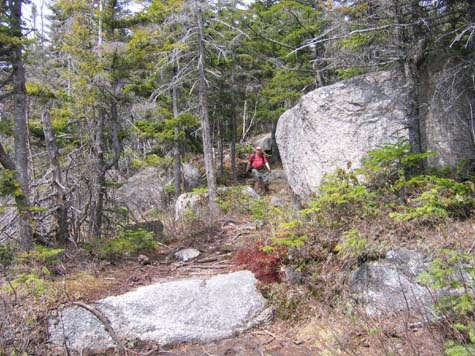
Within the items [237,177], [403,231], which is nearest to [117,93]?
[403,231]

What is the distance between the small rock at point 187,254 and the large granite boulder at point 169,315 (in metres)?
1.64

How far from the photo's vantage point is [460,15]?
20.6 feet

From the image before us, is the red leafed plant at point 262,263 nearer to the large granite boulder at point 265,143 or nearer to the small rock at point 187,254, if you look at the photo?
the small rock at point 187,254

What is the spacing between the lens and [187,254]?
7.23 m

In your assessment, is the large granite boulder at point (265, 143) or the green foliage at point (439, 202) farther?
the large granite boulder at point (265, 143)

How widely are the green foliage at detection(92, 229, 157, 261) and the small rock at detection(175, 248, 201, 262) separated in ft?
2.10

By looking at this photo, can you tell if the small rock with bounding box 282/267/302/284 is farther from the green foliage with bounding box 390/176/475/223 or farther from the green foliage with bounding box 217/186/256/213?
the green foliage with bounding box 217/186/256/213

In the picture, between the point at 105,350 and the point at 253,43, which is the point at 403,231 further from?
the point at 253,43

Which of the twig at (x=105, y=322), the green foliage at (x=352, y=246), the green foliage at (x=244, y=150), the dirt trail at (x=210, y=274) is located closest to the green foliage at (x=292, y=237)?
the green foliage at (x=352, y=246)

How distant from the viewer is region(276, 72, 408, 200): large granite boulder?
738 cm

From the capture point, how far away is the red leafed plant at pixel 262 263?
18.1 feet

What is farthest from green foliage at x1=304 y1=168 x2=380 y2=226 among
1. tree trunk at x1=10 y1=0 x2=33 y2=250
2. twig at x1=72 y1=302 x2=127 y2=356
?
tree trunk at x1=10 y1=0 x2=33 y2=250

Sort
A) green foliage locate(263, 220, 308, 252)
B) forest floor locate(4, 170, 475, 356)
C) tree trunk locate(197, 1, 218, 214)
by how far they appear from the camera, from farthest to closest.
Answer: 1. tree trunk locate(197, 1, 218, 214)
2. green foliage locate(263, 220, 308, 252)
3. forest floor locate(4, 170, 475, 356)

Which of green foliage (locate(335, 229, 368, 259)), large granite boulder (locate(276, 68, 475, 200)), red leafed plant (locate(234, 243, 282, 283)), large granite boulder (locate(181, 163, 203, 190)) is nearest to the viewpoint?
green foliage (locate(335, 229, 368, 259))
